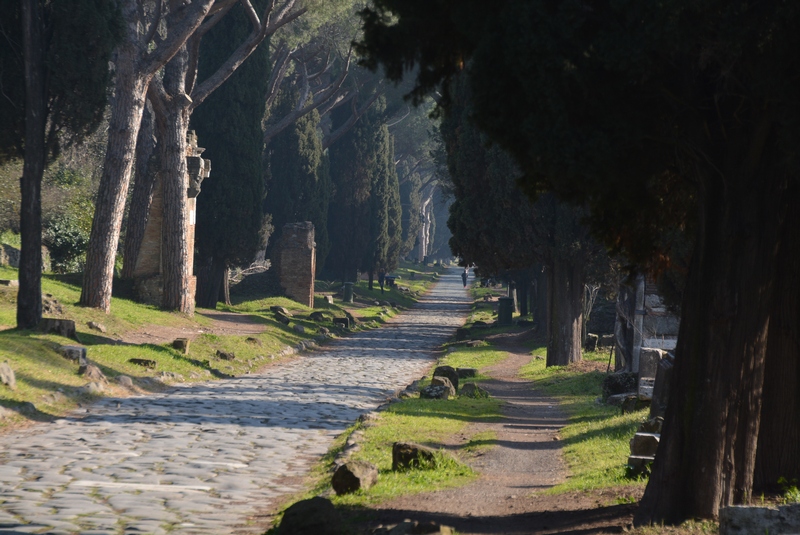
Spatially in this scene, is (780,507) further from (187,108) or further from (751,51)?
(187,108)

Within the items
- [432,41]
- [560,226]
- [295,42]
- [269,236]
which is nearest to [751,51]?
[432,41]

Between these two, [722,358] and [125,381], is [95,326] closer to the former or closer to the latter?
[125,381]

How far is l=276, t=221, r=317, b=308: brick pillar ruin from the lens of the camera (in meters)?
39.4

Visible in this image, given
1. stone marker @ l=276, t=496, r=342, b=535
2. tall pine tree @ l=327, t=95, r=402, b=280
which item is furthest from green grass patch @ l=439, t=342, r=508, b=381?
tall pine tree @ l=327, t=95, r=402, b=280

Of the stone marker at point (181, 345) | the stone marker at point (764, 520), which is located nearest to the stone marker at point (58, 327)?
the stone marker at point (181, 345)

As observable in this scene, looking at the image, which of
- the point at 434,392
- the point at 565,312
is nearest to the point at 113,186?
the point at 434,392

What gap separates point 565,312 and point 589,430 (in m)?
10.8

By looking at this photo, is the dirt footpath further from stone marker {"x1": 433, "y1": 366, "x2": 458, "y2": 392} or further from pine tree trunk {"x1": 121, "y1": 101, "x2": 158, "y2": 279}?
pine tree trunk {"x1": 121, "y1": 101, "x2": 158, "y2": 279}

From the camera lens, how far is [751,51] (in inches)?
237

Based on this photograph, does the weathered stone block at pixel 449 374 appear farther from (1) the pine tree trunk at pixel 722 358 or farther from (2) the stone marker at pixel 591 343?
(1) the pine tree trunk at pixel 722 358

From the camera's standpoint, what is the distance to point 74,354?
1548cm

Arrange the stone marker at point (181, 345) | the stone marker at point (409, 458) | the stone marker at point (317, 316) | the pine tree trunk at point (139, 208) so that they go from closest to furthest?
1. the stone marker at point (409, 458)
2. the stone marker at point (181, 345)
3. the pine tree trunk at point (139, 208)
4. the stone marker at point (317, 316)

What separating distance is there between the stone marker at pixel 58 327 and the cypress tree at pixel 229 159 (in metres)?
15.7

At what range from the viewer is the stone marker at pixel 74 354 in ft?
50.6
